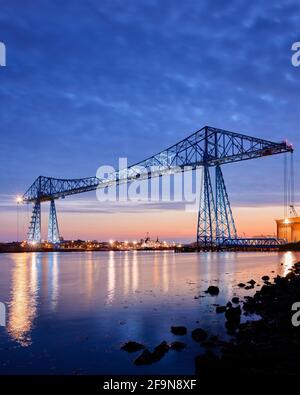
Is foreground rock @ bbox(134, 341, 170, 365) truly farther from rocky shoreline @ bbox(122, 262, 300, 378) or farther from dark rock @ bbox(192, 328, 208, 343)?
dark rock @ bbox(192, 328, 208, 343)

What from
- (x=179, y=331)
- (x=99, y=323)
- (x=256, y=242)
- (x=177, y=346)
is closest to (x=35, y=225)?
(x=256, y=242)

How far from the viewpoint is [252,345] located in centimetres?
840

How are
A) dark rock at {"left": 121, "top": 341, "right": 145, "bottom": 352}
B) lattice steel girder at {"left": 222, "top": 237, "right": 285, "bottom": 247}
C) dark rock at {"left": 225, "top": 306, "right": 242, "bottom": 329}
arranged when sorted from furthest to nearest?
lattice steel girder at {"left": 222, "top": 237, "right": 285, "bottom": 247}
dark rock at {"left": 225, "top": 306, "right": 242, "bottom": 329}
dark rock at {"left": 121, "top": 341, "right": 145, "bottom": 352}

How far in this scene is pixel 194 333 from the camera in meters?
10.3

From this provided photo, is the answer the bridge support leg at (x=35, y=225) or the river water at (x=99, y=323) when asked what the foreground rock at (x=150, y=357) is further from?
the bridge support leg at (x=35, y=225)

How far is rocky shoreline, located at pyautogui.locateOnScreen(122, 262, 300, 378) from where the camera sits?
698 centimetres

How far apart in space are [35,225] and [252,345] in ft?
260

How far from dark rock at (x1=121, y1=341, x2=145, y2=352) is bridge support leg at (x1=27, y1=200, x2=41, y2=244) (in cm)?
7663

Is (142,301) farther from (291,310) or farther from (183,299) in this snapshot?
(291,310)

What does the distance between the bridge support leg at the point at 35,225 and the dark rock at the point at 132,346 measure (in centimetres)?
7663

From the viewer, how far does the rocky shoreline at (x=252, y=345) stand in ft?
22.9

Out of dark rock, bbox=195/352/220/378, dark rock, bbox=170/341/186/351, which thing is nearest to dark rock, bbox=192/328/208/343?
dark rock, bbox=170/341/186/351

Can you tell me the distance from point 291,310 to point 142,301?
771 cm
